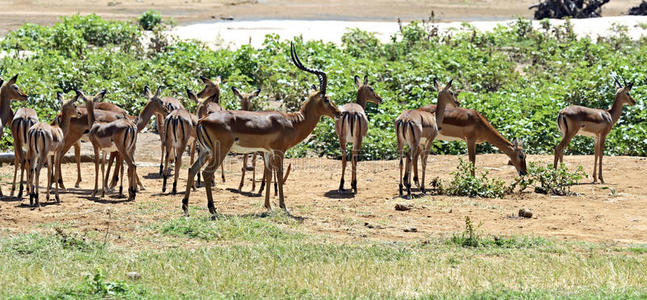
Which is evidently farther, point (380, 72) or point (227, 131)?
point (380, 72)

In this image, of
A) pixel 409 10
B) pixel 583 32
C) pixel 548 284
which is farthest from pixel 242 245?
pixel 409 10

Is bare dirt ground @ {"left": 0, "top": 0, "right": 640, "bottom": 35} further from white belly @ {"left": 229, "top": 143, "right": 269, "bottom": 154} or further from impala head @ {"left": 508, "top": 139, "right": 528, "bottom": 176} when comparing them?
white belly @ {"left": 229, "top": 143, "right": 269, "bottom": 154}

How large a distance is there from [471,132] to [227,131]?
573 centimetres

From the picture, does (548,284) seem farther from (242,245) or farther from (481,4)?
(481,4)

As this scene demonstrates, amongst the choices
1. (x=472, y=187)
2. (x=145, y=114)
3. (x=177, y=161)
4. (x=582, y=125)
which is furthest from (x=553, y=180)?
(x=145, y=114)

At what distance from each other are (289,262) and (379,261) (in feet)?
3.11

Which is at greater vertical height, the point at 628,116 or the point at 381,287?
the point at 628,116

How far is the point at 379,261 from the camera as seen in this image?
962cm

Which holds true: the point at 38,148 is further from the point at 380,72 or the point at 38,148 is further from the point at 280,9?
the point at 280,9

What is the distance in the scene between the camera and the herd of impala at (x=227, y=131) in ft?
40.2

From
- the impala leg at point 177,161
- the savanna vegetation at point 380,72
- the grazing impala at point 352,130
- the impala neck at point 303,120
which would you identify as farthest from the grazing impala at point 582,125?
the impala leg at point 177,161

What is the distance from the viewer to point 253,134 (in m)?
12.3

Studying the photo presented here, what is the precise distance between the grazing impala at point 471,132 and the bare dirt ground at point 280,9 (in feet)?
76.7

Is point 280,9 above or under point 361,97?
above
